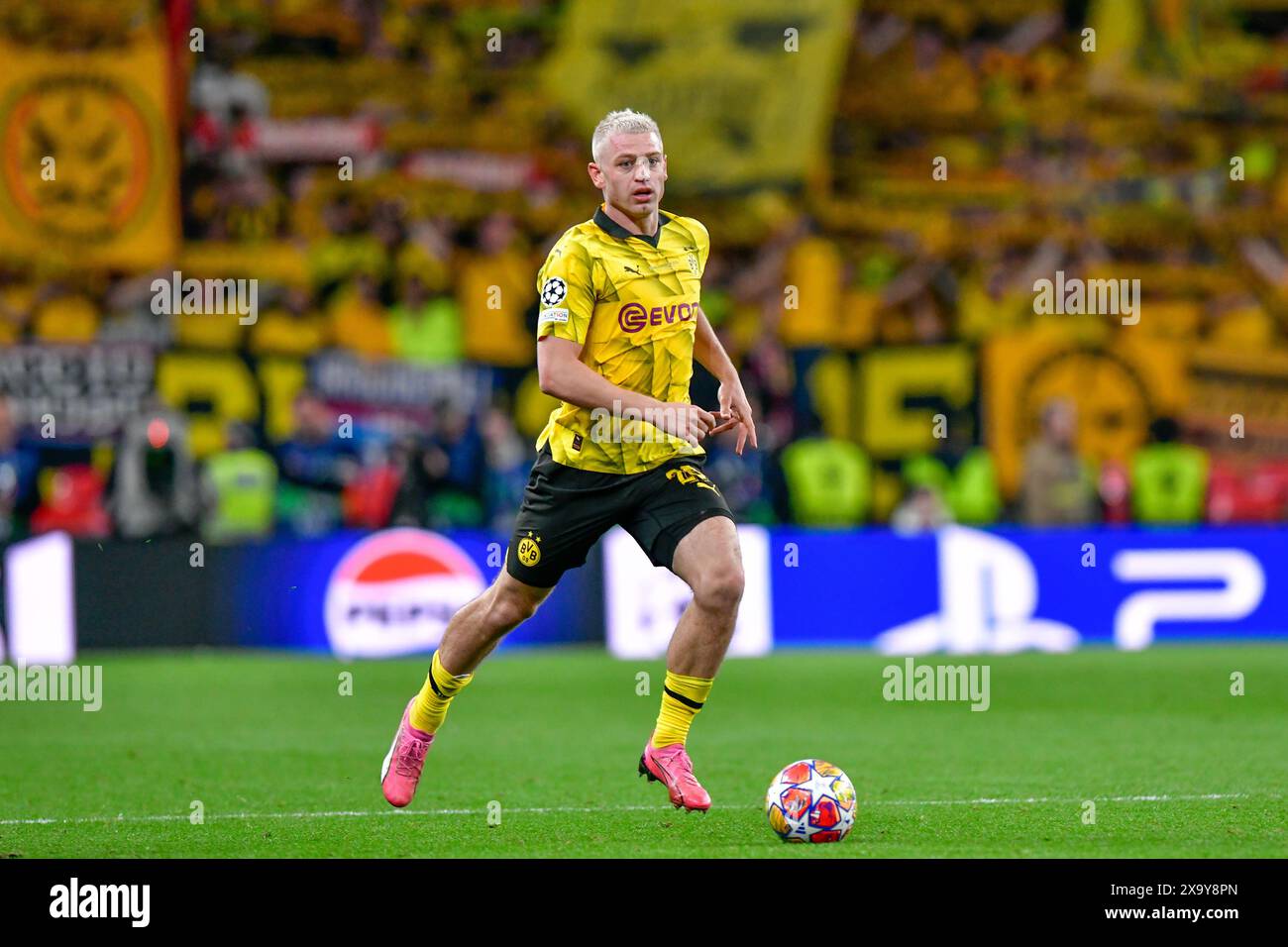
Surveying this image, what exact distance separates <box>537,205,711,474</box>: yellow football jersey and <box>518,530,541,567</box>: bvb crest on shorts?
0.96 ft

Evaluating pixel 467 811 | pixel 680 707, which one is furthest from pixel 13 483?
pixel 680 707

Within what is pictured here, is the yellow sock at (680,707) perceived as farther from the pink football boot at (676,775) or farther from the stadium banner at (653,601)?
the stadium banner at (653,601)

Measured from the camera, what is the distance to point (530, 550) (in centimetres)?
710

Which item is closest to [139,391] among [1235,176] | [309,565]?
[309,565]

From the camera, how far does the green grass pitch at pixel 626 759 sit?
6.77m

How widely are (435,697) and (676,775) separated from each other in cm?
99

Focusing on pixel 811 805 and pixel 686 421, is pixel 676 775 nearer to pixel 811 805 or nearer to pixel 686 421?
pixel 811 805

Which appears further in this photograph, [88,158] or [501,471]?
[88,158]

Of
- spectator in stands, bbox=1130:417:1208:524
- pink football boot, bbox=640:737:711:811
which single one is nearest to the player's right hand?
pink football boot, bbox=640:737:711:811

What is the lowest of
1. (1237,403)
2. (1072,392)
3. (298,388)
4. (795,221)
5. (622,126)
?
(622,126)

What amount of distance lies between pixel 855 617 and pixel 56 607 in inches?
222

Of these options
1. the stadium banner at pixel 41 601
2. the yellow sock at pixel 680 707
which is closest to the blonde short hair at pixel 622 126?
the yellow sock at pixel 680 707

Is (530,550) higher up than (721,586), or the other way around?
(530,550)
